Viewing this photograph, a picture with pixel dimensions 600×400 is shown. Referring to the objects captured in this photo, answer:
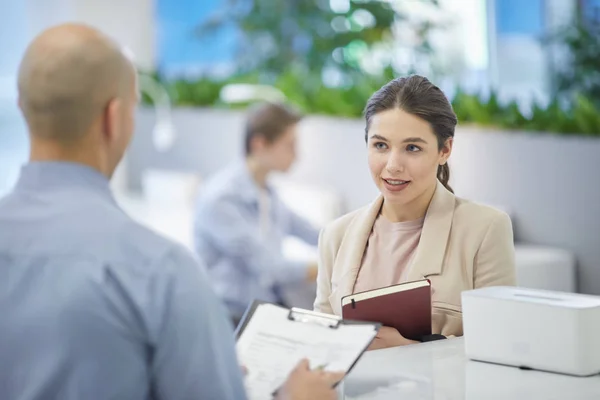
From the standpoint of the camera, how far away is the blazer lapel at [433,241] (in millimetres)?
2061

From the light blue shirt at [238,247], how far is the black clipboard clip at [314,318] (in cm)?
233

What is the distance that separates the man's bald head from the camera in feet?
4.23

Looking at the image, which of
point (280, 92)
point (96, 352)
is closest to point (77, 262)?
point (96, 352)

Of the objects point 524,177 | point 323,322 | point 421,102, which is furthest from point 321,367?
point 524,177

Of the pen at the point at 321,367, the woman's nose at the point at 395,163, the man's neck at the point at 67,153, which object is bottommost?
the pen at the point at 321,367

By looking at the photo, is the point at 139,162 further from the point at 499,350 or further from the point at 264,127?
the point at 499,350

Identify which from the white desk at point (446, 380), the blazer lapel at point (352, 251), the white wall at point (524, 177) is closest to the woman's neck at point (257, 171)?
the white wall at point (524, 177)

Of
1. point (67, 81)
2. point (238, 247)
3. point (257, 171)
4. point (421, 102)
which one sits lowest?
point (238, 247)

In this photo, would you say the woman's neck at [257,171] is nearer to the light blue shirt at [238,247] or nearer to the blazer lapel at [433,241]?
the light blue shirt at [238,247]

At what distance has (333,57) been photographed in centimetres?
691

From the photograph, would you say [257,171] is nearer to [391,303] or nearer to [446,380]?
[391,303]

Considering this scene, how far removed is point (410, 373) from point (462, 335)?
0.23 meters

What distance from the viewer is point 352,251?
2.12 m

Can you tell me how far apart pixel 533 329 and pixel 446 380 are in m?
0.18
